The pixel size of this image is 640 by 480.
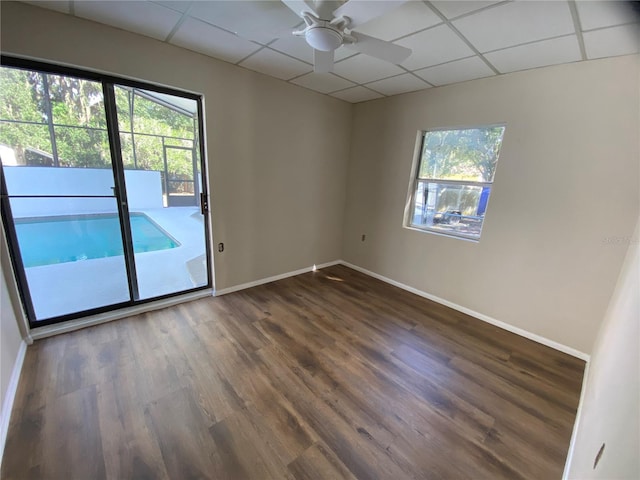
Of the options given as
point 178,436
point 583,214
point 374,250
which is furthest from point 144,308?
point 583,214

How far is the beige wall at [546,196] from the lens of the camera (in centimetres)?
210

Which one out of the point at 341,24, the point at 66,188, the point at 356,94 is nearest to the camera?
the point at 341,24

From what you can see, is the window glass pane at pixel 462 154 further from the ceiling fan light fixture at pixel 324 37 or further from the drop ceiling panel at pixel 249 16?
the drop ceiling panel at pixel 249 16

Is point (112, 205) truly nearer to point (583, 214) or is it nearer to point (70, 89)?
point (70, 89)

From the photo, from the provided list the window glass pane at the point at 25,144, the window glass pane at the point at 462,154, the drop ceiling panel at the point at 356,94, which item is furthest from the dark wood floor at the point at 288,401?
the drop ceiling panel at the point at 356,94

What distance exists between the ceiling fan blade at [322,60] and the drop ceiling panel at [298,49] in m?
0.31

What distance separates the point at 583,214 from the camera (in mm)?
2254

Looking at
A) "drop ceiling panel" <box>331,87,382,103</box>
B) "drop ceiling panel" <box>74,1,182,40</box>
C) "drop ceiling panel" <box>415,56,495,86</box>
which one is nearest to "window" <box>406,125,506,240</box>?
"drop ceiling panel" <box>415,56,495,86</box>

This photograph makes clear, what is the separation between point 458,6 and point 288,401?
276 centimetres

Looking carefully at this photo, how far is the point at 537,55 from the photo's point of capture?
211 cm

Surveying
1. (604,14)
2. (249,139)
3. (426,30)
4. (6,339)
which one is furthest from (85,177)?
(604,14)

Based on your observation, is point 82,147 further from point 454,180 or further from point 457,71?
point 454,180

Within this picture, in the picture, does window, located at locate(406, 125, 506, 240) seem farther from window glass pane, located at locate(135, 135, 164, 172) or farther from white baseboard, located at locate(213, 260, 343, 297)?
window glass pane, located at locate(135, 135, 164, 172)

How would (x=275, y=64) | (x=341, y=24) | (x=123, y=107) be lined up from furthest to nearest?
(x=275, y=64), (x=123, y=107), (x=341, y=24)
